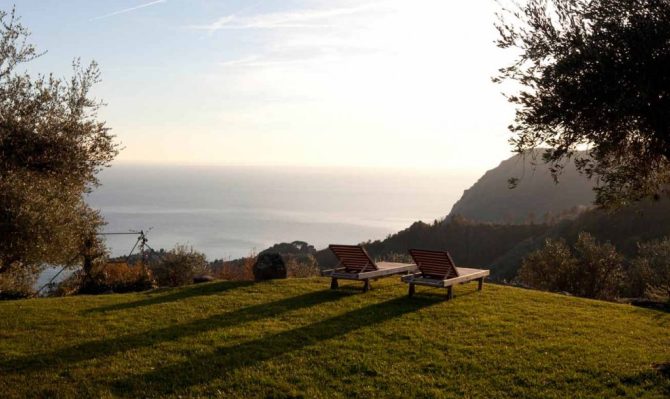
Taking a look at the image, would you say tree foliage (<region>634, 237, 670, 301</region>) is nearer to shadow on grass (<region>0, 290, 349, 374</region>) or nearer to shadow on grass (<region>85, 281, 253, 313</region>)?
shadow on grass (<region>0, 290, 349, 374</region>)

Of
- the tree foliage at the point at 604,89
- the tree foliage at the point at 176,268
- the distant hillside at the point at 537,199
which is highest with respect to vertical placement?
the distant hillside at the point at 537,199

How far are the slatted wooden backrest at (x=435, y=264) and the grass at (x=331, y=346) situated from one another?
722mm

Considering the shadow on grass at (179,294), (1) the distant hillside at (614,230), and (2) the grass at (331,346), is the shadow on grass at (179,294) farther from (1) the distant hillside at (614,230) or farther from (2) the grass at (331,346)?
(1) the distant hillside at (614,230)

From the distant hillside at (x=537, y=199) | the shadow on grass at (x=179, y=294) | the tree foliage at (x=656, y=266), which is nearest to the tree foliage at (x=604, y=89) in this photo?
the shadow on grass at (x=179, y=294)

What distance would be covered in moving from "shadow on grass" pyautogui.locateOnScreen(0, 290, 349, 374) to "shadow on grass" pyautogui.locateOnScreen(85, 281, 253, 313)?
9.60ft

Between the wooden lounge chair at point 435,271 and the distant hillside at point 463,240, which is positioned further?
the distant hillside at point 463,240

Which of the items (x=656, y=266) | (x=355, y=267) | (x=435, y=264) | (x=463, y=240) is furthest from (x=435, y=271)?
(x=463, y=240)

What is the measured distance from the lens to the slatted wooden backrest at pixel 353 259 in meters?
17.6

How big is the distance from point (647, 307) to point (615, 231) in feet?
223

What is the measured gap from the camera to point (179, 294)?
58.0 feet

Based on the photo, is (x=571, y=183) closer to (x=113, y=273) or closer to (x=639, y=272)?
(x=639, y=272)

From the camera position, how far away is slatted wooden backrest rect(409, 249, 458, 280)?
1608 centimetres

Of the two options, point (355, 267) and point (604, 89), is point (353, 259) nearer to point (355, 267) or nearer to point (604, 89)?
point (355, 267)

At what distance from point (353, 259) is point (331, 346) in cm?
648
